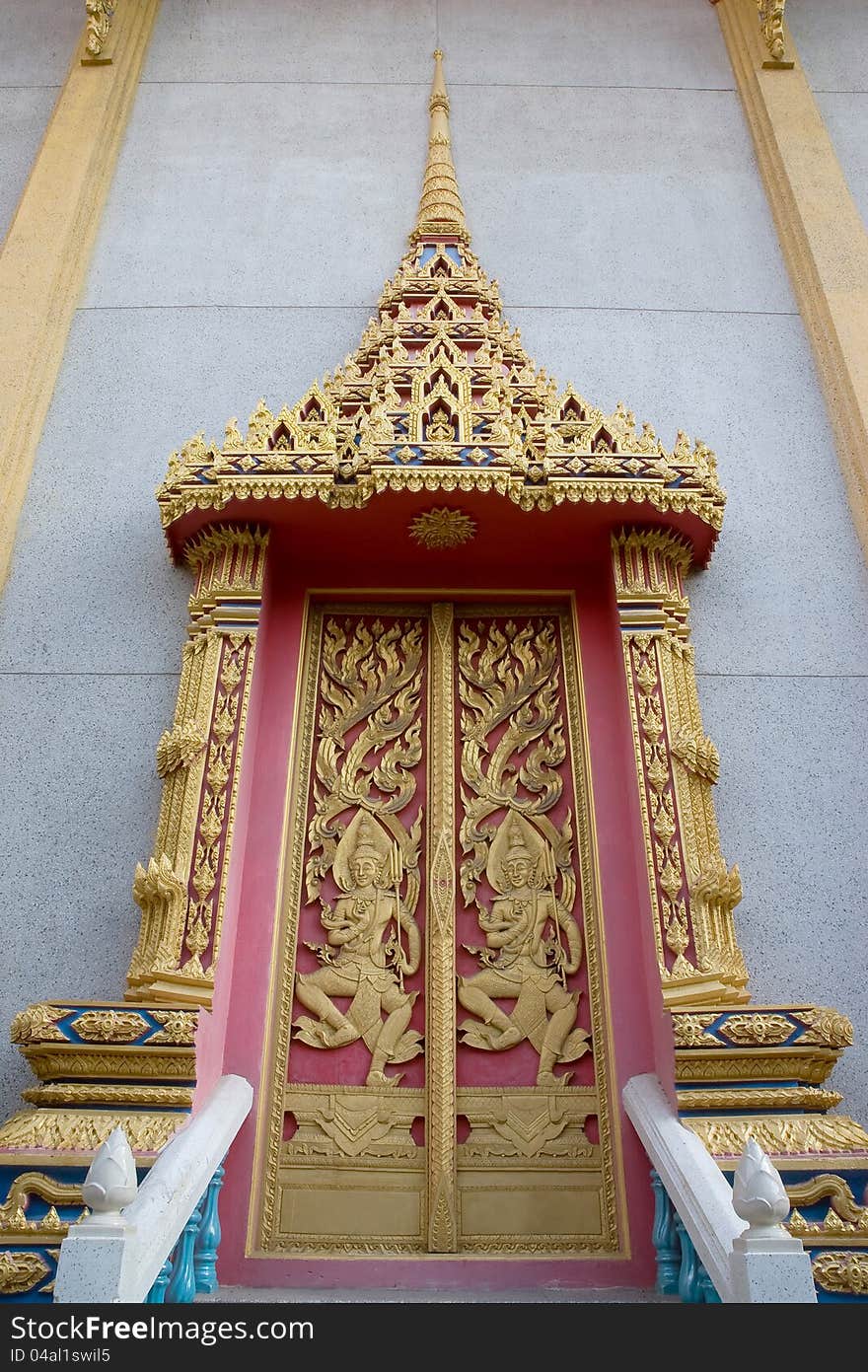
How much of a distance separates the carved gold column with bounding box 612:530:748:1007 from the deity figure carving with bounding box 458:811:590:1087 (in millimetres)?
503

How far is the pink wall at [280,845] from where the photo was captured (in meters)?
3.55

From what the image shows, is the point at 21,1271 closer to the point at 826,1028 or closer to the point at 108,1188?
the point at 108,1188

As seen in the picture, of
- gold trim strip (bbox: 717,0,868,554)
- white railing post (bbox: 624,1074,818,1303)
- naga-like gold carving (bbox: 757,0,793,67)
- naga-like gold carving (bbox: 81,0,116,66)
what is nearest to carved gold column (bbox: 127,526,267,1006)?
white railing post (bbox: 624,1074,818,1303)

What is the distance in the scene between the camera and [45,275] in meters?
5.91

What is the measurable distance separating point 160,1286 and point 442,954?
1.72 metres

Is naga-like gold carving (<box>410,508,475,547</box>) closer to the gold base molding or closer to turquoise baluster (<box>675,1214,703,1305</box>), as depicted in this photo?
the gold base molding

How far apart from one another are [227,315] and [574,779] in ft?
11.2

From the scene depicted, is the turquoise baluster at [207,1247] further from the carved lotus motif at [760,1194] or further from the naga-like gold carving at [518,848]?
the carved lotus motif at [760,1194]

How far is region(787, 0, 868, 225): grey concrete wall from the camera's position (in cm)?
696

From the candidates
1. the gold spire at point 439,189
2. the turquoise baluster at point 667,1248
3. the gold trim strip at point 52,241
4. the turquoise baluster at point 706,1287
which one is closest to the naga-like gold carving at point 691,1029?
the turquoise baluster at point 667,1248

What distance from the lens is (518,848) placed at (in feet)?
14.3

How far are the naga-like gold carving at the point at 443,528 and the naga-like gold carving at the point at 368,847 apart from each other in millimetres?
421

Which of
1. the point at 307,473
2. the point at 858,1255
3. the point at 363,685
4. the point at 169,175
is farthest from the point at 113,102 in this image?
the point at 858,1255

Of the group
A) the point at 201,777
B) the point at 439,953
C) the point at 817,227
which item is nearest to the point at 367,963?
the point at 439,953
